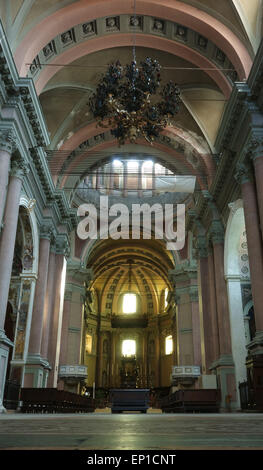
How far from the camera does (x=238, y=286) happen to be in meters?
12.6

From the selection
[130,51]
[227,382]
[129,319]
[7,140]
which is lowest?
[227,382]

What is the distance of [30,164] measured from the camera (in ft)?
38.3

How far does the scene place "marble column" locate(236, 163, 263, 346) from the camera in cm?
900

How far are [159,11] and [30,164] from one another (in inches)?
217

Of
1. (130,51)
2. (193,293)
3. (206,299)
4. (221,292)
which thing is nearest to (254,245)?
(221,292)

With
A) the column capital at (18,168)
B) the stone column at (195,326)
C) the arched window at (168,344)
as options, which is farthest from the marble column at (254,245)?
the arched window at (168,344)

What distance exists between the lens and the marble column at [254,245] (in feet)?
29.5

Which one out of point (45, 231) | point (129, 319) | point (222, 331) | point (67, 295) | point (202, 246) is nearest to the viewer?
point (222, 331)

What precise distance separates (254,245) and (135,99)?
14.2 feet

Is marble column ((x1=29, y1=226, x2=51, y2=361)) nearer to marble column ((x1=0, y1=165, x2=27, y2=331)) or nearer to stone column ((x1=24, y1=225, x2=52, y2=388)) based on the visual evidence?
stone column ((x1=24, y1=225, x2=52, y2=388))

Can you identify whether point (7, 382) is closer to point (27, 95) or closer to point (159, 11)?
point (27, 95)

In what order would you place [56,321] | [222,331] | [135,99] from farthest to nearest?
[56,321], [222,331], [135,99]

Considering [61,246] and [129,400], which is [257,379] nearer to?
[129,400]
